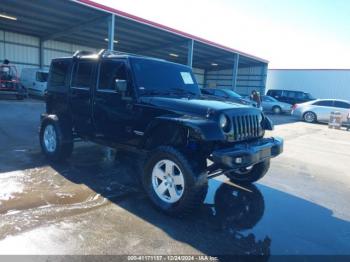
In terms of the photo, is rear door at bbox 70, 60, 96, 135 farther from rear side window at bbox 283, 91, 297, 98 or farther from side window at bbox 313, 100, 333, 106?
rear side window at bbox 283, 91, 297, 98

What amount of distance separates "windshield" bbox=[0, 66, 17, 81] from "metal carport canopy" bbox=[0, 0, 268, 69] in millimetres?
3248

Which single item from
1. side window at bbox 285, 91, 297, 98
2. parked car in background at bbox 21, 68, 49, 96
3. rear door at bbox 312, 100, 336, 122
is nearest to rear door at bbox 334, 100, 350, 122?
rear door at bbox 312, 100, 336, 122

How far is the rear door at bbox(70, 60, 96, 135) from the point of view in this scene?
5.39 metres

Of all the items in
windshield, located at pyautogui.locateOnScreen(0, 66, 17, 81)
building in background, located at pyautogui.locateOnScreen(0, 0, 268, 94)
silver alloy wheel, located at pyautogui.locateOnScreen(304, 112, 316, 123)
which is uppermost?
building in background, located at pyautogui.locateOnScreen(0, 0, 268, 94)

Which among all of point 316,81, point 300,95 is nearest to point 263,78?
point 316,81

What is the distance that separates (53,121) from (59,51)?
20790 millimetres

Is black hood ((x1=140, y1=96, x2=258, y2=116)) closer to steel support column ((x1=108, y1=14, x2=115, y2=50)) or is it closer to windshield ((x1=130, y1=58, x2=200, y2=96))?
windshield ((x1=130, y1=58, x2=200, y2=96))

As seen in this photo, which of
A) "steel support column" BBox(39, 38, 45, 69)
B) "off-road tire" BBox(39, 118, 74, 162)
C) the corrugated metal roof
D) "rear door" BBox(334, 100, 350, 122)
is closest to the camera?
"off-road tire" BBox(39, 118, 74, 162)

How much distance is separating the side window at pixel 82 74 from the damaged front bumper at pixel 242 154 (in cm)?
292

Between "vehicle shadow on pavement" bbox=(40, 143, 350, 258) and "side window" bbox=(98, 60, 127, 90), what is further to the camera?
"side window" bbox=(98, 60, 127, 90)

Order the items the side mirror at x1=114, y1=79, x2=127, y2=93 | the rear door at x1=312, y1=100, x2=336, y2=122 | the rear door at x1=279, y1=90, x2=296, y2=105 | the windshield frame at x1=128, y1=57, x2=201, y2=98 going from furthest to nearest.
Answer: the rear door at x1=279, y1=90, x2=296, y2=105 < the rear door at x1=312, y1=100, x2=336, y2=122 < the windshield frame at x1=128, y1=57, x2=201, y2=98 < the side mirror at x1=114, y1=79, x2=127, y2=93

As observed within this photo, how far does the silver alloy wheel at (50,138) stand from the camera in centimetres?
605

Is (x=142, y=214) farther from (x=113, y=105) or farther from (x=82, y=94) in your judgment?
(x=82, y=94)

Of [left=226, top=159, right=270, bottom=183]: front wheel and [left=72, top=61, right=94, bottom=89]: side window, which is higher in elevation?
[left=72, top=61, right=94, bottom=89]: side window
